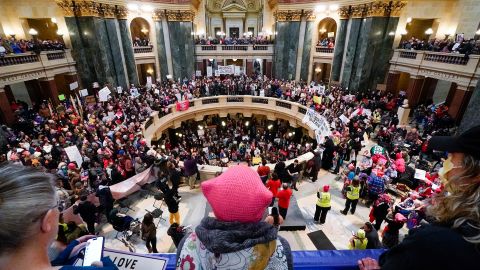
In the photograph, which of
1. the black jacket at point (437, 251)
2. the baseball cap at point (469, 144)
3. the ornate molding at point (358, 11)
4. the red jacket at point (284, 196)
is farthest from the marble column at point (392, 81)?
the black jacket at point (437, 251)

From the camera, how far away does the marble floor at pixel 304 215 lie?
6641mm

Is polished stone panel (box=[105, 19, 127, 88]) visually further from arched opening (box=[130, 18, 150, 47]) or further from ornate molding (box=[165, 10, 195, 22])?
arched opening (box=[130, 18, 150, 47])

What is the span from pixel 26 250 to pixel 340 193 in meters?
9.33

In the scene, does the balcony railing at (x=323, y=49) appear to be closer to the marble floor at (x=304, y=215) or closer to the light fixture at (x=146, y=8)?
the marble floor at (x=304, y=215)

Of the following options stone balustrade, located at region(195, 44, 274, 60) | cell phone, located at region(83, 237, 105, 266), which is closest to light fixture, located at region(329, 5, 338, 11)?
stone balustrade, located at region(195, 44, 274, 60)

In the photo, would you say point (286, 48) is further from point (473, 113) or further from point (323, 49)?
point (473, 113)

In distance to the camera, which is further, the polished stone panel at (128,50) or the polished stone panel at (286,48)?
the polished stone panel at (286,48)

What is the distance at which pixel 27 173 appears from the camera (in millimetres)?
1127

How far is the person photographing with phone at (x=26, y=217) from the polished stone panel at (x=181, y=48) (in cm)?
2345

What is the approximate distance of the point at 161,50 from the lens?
22.6 m

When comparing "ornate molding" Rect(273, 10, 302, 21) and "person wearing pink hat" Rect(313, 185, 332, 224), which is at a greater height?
"ornate molding" Rect(273, 10, 302, 21)

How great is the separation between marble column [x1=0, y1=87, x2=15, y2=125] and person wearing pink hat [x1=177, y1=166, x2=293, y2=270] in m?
16.3

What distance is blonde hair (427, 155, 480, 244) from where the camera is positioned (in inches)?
49.5

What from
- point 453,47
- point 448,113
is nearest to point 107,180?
point 448,113
